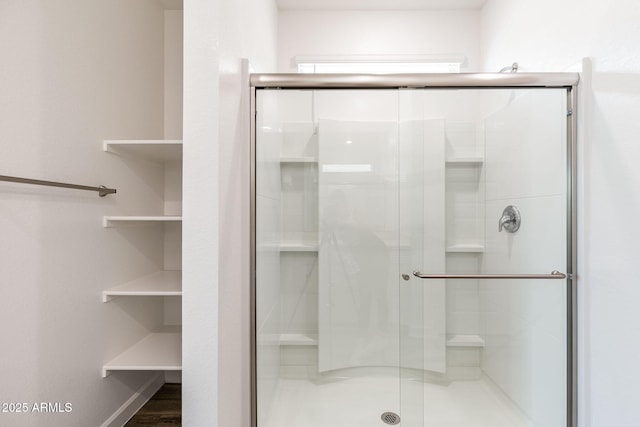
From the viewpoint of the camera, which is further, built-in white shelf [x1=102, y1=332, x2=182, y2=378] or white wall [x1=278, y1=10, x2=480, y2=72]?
white wall [x1=278, y1=10, x2=480, y2=72]

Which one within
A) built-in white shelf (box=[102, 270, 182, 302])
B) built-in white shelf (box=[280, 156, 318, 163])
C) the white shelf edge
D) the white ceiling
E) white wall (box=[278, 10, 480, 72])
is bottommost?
built-in white shelf (box=[102, 270, 182, 302])

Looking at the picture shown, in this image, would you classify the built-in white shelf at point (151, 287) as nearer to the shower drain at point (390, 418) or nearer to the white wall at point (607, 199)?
the shower drain at point (390, 418)

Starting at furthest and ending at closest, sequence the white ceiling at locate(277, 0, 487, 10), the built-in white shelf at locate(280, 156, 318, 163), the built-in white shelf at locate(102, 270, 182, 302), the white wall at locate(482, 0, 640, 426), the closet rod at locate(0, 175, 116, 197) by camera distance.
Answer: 1. the white ceiling at locate(277, 0, 487, 10)
2. the built-in white shelf at locate(280, 156, 318, 163)
3. the built-in white shelf at locate(102, 270, 182, 302)
4. the white wall at locate(482, 0, 640, 426)
5. the closet rod at locate(0, 175, 116, 197)

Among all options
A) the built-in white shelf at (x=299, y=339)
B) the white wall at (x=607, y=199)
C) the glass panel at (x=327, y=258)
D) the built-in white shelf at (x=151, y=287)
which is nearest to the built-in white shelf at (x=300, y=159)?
the glass panel at (x=327, y=258)

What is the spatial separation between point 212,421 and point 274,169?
0.97 m

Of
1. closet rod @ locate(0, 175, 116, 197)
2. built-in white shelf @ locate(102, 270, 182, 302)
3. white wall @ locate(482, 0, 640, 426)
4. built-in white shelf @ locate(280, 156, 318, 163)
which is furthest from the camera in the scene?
built-in white shelf @ locate(280, 156, 318, 163)

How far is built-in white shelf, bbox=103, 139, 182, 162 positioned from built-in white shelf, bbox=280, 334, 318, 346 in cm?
99

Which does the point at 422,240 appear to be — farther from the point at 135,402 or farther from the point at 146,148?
the point at 135,402

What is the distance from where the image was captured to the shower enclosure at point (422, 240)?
1329 mm

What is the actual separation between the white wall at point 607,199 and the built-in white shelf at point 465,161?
1.28 ft

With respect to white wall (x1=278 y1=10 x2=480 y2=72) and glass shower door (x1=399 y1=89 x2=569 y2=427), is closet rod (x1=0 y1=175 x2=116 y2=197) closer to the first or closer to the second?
glass shower door (x1=399 y1=89 x2=569 y2=427)

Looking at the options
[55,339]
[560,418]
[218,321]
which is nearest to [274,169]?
[218,321]

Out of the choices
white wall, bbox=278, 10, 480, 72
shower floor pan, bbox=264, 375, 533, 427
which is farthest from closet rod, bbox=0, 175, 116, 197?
white wall, bbox=278, 10, 480, 72

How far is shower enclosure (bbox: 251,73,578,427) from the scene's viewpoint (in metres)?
1.33
